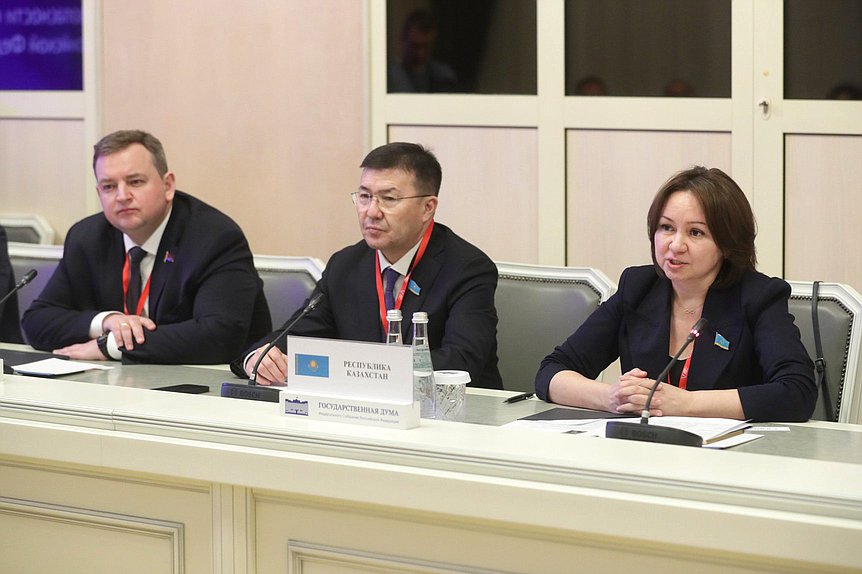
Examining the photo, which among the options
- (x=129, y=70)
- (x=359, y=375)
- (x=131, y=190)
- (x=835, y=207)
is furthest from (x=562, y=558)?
(x=129, y=70)

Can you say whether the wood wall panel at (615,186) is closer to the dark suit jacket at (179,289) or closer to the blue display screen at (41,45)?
the dark suit jacket at (179,289)

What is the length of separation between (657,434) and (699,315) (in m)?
0.80

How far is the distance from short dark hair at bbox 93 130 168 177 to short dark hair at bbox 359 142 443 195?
79 centimetres

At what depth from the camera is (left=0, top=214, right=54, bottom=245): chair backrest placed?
5.52m

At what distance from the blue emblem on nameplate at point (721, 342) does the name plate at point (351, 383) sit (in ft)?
3.17

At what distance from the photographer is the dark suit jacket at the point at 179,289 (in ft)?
10.8

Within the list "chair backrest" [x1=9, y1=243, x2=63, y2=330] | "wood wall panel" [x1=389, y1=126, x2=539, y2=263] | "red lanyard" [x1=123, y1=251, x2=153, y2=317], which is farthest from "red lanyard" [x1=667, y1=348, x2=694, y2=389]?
"chair backrest" [x1=9, y1=243, x2=63, y2=330]

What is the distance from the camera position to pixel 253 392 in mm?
2262

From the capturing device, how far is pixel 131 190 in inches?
138

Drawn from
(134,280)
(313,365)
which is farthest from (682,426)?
(134,280)

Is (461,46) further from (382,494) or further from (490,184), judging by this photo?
(382,494)

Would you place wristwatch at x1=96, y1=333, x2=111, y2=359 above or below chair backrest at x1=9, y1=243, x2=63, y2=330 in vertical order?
below

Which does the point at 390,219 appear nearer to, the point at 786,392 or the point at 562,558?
the point at 786,392

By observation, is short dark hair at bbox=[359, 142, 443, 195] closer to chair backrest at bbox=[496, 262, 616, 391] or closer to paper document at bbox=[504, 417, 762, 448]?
chair backrest at bbox=[496, 262, 616, 391]
